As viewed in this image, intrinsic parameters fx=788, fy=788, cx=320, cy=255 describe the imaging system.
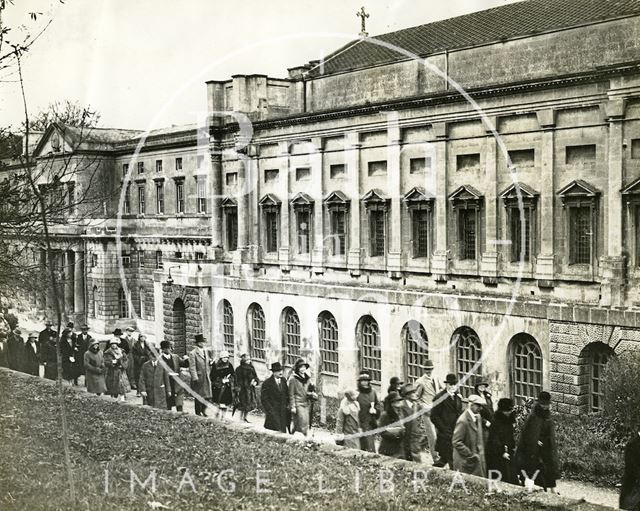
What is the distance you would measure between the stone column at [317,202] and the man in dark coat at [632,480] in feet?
53.6

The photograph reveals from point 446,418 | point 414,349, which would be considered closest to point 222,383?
point 414,349

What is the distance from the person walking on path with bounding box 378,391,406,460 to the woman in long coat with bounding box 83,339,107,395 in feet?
33.8

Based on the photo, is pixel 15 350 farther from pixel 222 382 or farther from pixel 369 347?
pixel 369 347

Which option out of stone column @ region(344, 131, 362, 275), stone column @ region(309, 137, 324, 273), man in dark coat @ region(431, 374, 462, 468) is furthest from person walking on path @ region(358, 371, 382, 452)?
stone column @ region(309, 137, 324, 273)

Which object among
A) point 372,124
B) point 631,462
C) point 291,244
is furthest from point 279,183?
point 631,462

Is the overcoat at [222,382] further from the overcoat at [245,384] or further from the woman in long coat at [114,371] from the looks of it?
the woman in long coat at [114,371]

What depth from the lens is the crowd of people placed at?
15406 millimetres

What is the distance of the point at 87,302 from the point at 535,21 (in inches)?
860

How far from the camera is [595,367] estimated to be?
62.6 ft

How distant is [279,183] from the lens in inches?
1212

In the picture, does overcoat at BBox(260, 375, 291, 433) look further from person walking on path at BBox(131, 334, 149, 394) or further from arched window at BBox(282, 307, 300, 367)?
arched window at BBox(282, 307, 300, 367)

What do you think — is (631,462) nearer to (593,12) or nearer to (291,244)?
(593,12)

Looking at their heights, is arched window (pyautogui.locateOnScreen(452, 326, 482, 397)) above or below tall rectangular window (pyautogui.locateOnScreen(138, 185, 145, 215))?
below

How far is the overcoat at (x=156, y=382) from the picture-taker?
Answer: 893 inches
